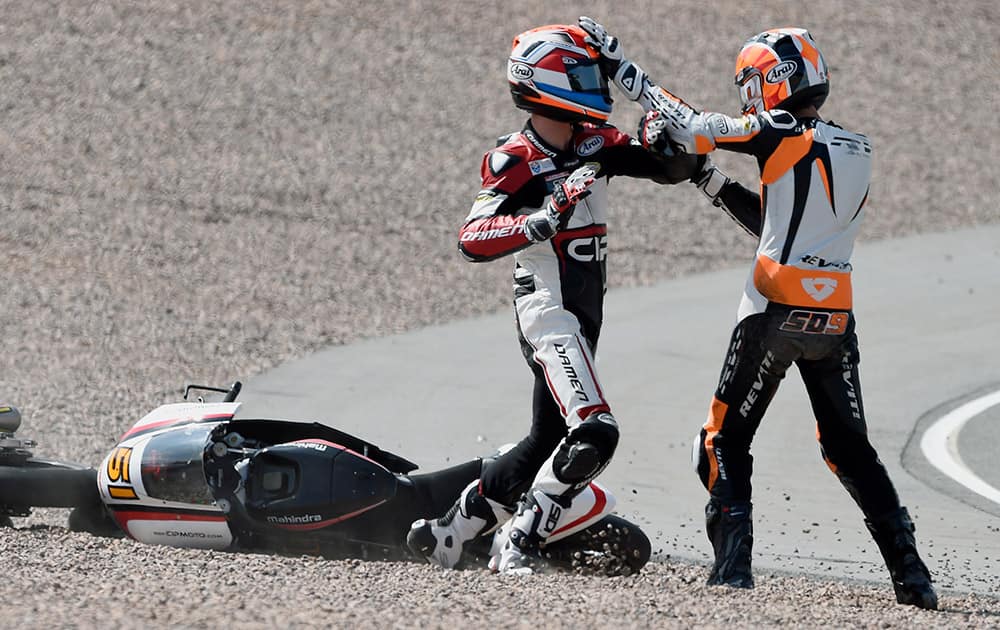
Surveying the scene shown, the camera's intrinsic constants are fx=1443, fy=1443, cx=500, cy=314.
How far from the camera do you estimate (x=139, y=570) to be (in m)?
5.57

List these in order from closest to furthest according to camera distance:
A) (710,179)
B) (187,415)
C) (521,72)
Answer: (521,72)
(710,179)
(187,415)

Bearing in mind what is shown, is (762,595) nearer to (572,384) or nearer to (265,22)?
(572,384)

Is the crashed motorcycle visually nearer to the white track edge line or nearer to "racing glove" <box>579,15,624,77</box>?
"racing glove" <box>579,15,624,77</box>

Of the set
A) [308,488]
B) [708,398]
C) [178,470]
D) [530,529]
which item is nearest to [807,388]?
[530,529]

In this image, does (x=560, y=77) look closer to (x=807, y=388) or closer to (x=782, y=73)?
(x=782, y=73)

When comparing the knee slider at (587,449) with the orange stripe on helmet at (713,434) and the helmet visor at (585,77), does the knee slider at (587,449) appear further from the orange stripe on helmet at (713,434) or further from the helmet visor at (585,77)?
the helmet visor at (585,77)

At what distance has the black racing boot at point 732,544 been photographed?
5.76m

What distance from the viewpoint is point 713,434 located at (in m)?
5.90

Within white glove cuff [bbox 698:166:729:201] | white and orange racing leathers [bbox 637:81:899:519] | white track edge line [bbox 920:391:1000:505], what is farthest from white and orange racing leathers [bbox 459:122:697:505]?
white track edge line [bbox 920:391:1000:505]

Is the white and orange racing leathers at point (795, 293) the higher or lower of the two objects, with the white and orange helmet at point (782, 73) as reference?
lower

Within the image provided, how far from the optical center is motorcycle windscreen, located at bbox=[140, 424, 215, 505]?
634 cm

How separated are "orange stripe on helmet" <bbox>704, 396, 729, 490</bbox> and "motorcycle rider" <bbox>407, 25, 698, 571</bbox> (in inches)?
16.7

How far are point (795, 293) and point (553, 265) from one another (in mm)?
974

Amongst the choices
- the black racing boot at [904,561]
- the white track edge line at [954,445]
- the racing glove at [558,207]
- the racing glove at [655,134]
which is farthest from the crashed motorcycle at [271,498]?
the white track edge line at [954,445]
